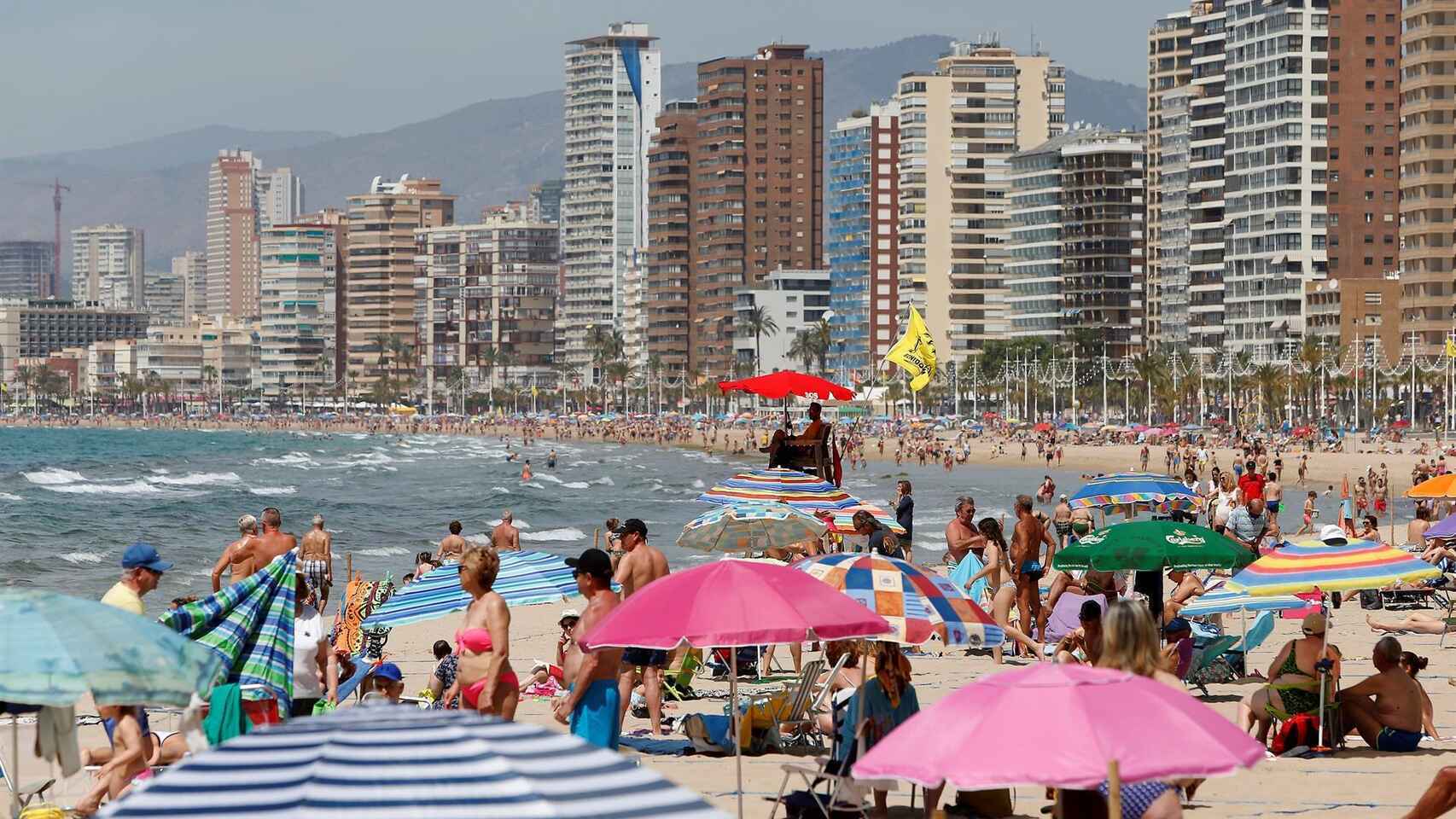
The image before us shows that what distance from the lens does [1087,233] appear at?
14575 cm

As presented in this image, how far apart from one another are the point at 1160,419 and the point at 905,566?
119 meters

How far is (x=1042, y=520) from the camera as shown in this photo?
18.6 meters

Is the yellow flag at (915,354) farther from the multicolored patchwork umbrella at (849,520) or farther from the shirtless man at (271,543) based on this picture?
the shirtless man at (271,543)

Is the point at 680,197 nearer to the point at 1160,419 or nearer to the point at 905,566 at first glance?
the point at 1160,419

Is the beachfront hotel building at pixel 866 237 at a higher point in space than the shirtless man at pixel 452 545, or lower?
higher

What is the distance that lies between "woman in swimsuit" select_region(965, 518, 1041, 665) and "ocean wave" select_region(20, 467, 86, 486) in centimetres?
6857

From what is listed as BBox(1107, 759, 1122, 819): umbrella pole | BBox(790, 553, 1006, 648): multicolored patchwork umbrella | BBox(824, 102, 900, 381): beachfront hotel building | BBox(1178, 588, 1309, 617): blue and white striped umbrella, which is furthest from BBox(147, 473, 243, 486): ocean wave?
BBox(824, 102, 900, 381): beachfront hotel building

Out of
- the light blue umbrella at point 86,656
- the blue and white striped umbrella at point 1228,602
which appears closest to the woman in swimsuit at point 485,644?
the light blue umbrella at point 86,656

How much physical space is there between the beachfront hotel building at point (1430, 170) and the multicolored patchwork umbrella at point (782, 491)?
99.8 m

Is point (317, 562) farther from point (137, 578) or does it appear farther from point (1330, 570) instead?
point (1330, 570)

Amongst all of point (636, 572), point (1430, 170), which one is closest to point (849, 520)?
point (636, 572)

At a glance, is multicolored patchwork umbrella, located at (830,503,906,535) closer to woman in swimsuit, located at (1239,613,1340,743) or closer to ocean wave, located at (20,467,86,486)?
woman in swimsuit, located at (1239,613,1340,743)

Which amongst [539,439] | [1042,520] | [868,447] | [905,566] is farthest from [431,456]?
[905,566]

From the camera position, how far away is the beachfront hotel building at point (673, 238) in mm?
193750
